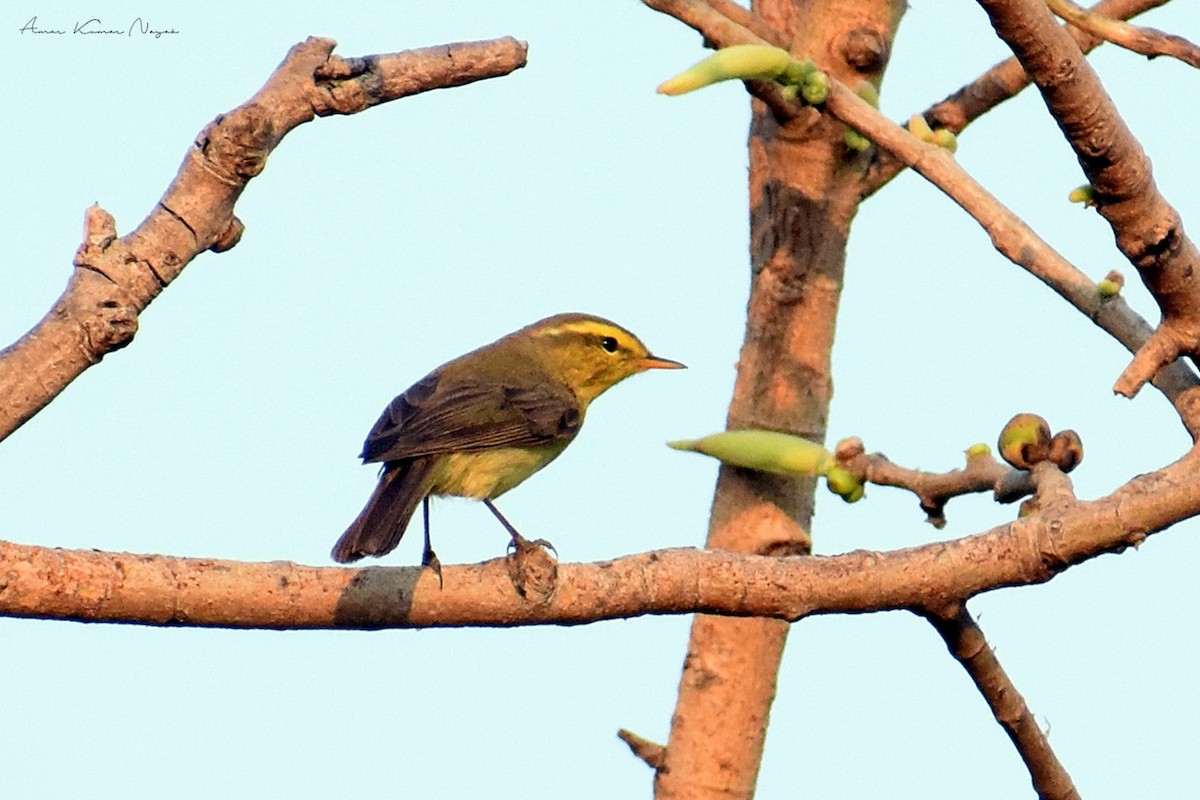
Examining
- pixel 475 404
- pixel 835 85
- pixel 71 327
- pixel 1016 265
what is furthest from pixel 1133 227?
pixel 475 404

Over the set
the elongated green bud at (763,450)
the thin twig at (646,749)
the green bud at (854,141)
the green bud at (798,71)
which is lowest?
the thin twig at (646,749)

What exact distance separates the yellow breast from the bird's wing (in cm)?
5

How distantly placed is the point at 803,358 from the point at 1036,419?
4.15ft

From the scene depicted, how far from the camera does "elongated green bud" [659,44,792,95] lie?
148 inches

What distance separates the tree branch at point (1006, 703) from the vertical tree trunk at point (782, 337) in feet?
3.40

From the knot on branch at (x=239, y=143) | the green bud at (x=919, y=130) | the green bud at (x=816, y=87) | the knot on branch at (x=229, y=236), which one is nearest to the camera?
the knot on branch at (x=239, y=143)

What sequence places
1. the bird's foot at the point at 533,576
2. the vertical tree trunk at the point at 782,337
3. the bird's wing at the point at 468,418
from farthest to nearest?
the bird's wing at the point at 468,418, the vertical tree trunk at the point at 782,337, the bird's foot at the point at 533,576

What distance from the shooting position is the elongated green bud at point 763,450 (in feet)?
14.7

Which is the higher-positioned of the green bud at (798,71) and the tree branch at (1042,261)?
the green bud at (798,71)

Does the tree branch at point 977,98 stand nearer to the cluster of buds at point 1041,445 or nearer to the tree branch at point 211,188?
the cluster of buds at point 1041,445

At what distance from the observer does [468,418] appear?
5703mm

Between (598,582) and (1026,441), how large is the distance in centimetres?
99

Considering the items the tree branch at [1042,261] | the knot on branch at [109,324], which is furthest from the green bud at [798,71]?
the knot on branch at [109,324]

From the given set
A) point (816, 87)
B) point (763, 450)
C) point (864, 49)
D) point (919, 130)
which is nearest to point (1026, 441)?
point (919, 130)
